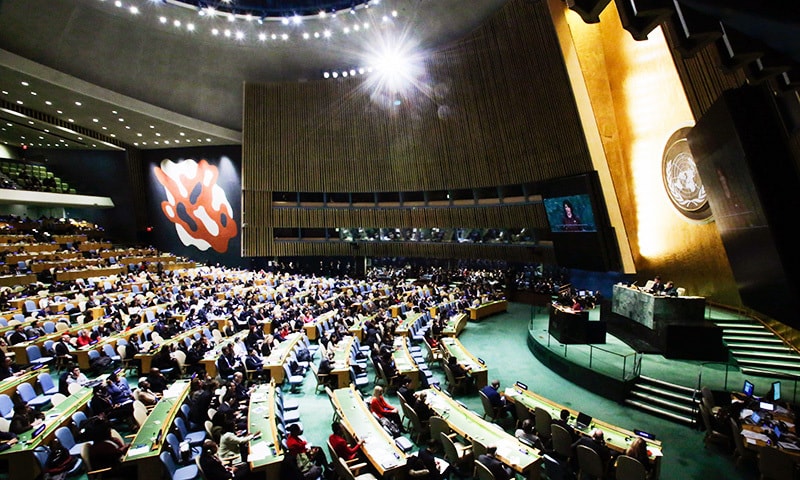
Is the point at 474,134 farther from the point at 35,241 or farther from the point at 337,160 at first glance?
the point at 35,241

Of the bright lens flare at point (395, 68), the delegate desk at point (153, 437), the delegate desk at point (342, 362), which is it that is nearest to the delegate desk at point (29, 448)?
the delegate desk at point (153, 437)

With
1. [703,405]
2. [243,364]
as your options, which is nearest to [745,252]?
[703,405]

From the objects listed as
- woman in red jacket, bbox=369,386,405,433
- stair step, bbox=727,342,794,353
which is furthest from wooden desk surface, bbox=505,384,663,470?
stair step, bbox=727,342,794,353

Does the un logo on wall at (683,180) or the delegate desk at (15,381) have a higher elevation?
the un logo on wall at (683,180)

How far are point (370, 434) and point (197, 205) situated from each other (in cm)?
2574

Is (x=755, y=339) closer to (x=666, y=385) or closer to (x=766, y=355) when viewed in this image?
(x=766, y=355)

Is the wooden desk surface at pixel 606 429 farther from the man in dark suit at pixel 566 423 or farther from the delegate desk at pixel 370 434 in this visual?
the delegate desk at pixel 370 434

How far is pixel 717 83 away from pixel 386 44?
17141 mm

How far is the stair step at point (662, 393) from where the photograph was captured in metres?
7.94

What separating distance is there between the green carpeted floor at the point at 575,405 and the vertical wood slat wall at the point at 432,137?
7.32 metres

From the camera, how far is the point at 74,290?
15.9 metres

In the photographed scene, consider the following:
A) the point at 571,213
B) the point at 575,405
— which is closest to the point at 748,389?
the point at 575,405

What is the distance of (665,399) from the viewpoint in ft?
26.8

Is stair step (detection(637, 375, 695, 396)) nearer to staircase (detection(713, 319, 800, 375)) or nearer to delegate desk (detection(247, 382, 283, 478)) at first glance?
staircase (detection(713, 319, 800, 375))
